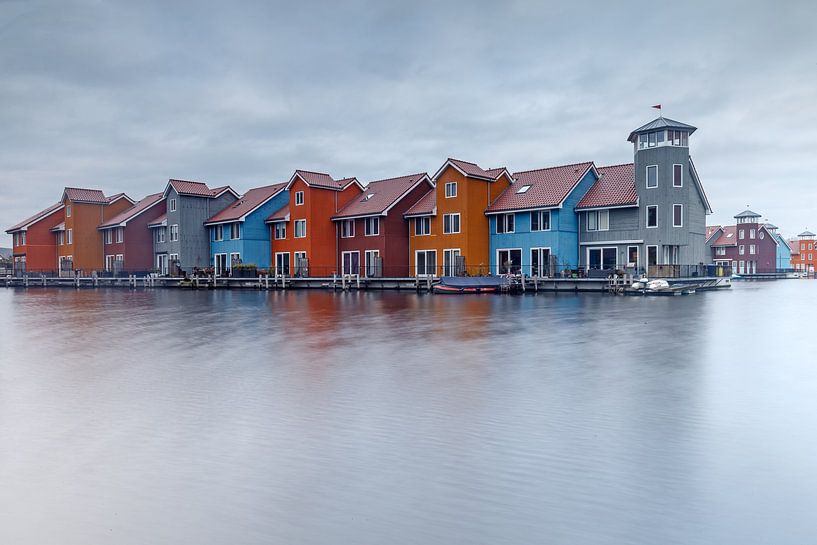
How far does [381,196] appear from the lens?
58.5m

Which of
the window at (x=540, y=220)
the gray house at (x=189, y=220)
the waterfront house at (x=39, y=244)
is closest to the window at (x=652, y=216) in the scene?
the window at (x=540, y=220)

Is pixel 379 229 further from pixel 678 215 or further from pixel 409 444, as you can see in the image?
pixel 409 444

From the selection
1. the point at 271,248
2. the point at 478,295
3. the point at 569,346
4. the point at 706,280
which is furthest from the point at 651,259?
the point at 271,248

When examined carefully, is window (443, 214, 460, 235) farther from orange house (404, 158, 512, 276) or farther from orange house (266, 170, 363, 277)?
orange house (266, 170, 363, 277)

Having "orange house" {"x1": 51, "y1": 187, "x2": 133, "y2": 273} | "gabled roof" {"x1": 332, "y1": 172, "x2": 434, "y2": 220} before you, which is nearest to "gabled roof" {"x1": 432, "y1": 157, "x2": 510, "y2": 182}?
"gabled roof" {"x1": 332, "y1": 172, "x2": 434, "y2": 220}

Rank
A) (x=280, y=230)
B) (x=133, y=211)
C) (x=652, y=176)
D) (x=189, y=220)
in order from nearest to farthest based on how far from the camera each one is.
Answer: (x=652, y=176), (x=280, y=230), (x=189, y=220), (x=133, y=211)

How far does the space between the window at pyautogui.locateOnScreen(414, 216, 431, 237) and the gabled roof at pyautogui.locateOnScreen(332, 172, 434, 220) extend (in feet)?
8.59

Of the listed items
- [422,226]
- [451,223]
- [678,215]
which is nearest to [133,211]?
[422,226]

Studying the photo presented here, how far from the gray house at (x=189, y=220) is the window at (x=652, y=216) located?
145 ft

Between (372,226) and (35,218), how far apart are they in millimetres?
51659

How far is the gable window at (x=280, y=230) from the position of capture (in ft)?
205

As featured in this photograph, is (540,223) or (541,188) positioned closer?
(540,223)

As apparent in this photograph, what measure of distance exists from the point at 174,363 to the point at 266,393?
15.2ft

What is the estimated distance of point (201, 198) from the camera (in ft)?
224
